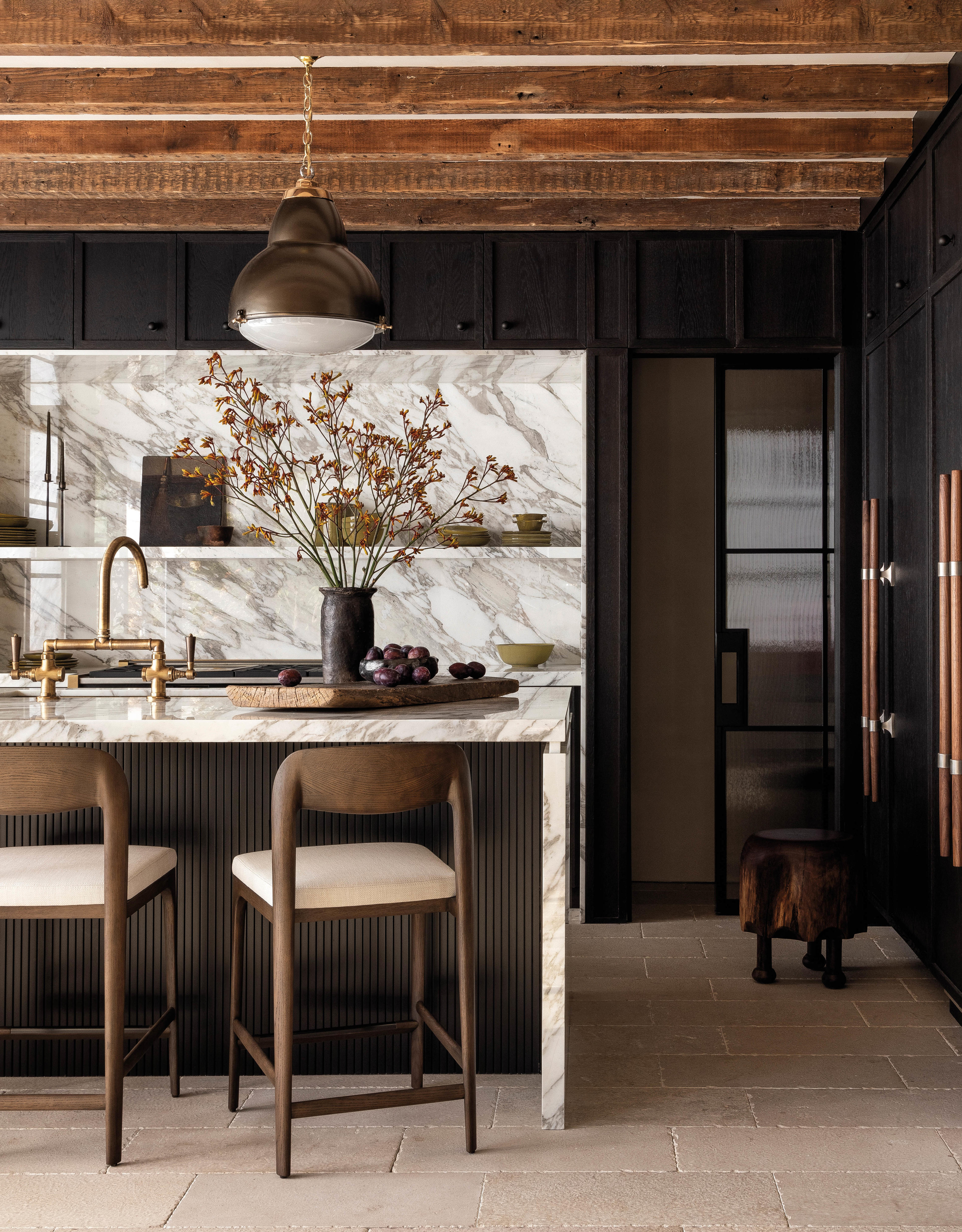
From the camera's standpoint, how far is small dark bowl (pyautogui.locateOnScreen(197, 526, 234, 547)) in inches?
205

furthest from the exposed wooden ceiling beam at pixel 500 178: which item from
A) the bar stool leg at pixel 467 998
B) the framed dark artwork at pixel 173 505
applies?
the bar stool leg at pixel 467 998

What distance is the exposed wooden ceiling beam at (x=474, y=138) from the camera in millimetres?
3996

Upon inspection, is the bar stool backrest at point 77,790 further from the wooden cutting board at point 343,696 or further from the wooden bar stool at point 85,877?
the wooden cutting board at point 343,696

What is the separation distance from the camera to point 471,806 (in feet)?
9.43

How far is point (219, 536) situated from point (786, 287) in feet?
8.73

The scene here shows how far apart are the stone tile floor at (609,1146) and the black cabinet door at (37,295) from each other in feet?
10.1

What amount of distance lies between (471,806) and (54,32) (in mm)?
2276

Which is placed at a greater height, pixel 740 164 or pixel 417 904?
pixel 740 164

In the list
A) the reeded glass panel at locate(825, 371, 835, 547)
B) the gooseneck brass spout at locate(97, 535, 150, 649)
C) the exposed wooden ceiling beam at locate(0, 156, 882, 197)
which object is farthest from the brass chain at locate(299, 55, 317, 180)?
the reeded glass panel at locate(825, 371, 835, 547)

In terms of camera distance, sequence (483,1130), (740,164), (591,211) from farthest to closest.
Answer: (591,211), (740,164), (483,1130)

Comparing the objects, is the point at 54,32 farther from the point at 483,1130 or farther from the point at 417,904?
the point at 483,1130

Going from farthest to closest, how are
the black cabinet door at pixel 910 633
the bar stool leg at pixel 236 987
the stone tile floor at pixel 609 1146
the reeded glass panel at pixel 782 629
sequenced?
the reeded glass panel at pixel 782 629 < the black cabinet door at pixel 910 633 < the bar stool leg at pixel 236 987 < the stone tile floor at pixel 609 1146

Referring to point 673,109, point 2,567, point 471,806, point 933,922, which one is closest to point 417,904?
point 471,806

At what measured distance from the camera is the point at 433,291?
4.84m
